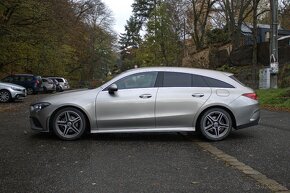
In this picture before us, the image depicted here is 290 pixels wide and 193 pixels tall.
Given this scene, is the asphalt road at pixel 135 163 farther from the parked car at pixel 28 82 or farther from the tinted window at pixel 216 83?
the parked car at pixel 28 82

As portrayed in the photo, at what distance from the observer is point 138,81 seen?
9453 millimetres

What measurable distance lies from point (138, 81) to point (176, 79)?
78 cm

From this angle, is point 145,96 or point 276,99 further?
point 276,99

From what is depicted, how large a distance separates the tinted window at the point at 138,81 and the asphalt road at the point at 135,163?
1.12 meters

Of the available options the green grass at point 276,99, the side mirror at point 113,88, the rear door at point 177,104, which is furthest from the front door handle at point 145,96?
the green grass at point 276,99

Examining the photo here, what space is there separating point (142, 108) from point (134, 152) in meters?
1.32

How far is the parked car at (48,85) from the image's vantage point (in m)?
40.7

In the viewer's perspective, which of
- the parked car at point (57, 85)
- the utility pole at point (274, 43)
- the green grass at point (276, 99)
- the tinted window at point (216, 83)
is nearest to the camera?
the tinted window at point (216, 83)

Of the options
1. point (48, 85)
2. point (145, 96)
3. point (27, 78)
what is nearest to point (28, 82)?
point (27, 78)

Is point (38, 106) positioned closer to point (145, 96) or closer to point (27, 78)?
point (145, 96)

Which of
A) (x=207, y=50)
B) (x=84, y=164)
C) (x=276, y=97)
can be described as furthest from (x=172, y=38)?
(x=84, y=164)

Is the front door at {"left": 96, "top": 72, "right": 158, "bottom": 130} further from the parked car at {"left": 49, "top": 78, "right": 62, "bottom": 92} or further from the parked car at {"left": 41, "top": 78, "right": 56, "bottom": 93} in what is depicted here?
the parked car at {"left": 49, "top": 78, "right": 62, "bottom": 92}

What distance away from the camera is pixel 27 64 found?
41531 mm

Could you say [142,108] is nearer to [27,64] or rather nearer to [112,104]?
[112,104]
